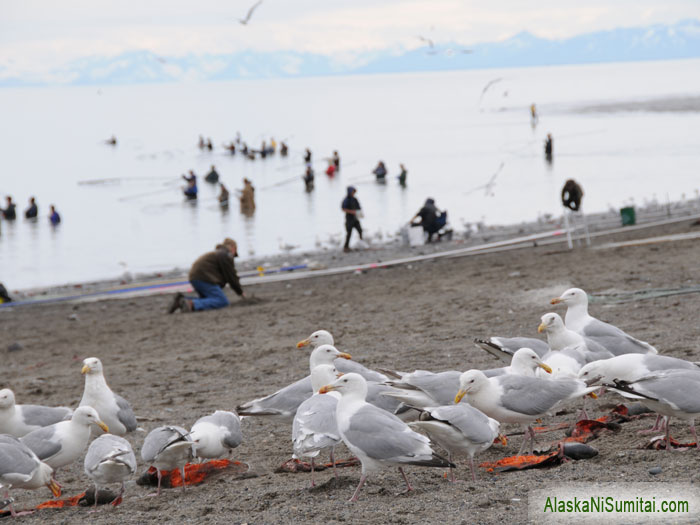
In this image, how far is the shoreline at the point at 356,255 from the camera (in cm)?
2202

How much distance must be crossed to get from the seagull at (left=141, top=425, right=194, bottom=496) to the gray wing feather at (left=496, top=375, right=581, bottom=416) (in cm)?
228

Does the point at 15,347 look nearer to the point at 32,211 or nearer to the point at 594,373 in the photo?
the point at 594,373

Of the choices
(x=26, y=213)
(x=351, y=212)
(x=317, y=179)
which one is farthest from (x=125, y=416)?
(x=317, y=179)

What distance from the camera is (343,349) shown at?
1130cm

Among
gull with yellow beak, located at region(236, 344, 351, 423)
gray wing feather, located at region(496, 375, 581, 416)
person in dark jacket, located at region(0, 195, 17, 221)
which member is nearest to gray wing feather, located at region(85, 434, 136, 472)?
gull with yellow beak, located at region(236, 344, 351, 423)

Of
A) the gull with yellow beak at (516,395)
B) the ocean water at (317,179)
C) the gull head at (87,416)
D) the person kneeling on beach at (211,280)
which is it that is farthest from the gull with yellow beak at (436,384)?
the ocean water at (317,179)

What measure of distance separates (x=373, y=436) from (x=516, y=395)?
47.2 inches

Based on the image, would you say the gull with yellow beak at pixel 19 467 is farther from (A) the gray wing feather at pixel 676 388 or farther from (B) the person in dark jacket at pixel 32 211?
(B) the person in dark jacket at pixel 32 211

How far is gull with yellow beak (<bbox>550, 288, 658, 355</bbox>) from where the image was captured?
7.96m

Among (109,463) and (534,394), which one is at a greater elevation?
(534,394)

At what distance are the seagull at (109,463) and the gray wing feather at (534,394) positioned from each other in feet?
A: 8.83

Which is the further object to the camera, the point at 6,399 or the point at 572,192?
the point at 572,192

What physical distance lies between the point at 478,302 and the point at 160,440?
306 inches

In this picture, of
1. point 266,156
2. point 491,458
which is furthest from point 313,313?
point 266,156
